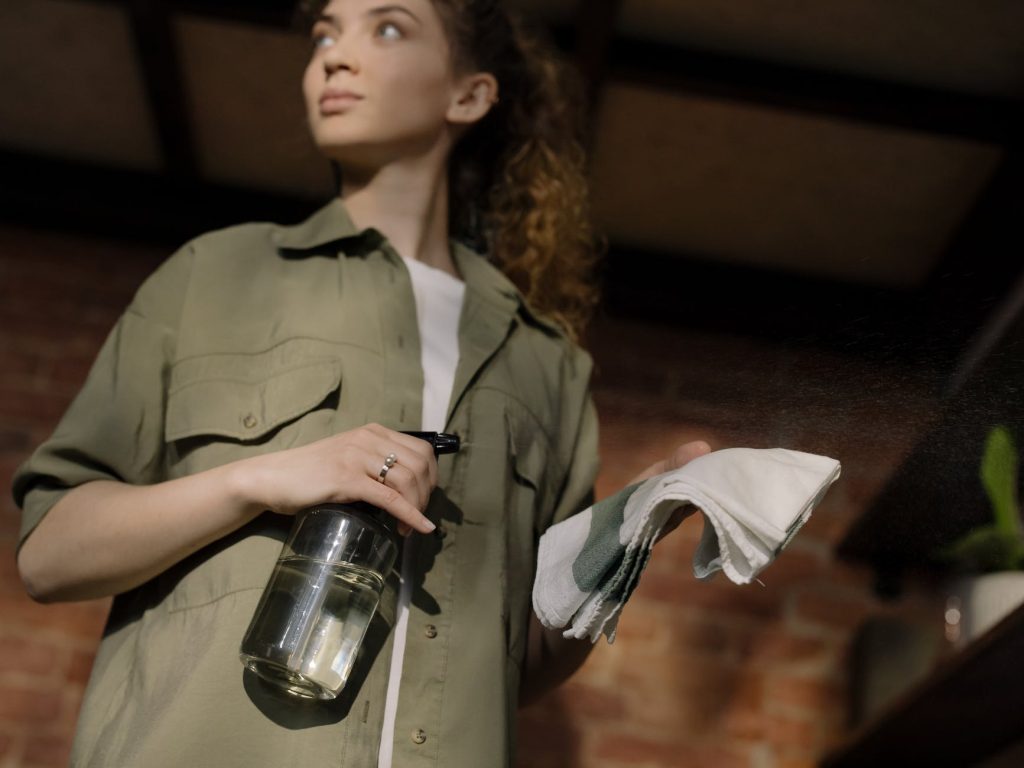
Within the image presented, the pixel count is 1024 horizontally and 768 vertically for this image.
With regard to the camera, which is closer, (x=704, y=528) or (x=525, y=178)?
(x=704, y=528)

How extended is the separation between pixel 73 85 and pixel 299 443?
5.26 ft

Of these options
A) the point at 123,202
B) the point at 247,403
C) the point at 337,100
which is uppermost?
the point at 123,202

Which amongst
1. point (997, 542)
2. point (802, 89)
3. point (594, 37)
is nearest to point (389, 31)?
point (594, 37)

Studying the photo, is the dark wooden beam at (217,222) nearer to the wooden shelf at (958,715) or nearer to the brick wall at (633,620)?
the brick wall at (633,620)

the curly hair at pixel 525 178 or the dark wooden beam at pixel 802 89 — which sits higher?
the dark wooden beam at pixel 802 89

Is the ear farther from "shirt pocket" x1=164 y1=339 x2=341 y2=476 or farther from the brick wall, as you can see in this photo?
the brick wall

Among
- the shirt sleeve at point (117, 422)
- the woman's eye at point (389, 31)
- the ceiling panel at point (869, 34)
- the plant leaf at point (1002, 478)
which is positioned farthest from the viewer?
the ceiling panel at point (869, 34)

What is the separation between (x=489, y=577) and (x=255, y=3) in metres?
1.47

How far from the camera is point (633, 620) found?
92.2 inches

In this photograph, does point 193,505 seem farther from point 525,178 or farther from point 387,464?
point 525,178

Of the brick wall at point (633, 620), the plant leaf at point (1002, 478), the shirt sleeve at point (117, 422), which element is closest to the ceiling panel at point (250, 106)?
the brick wall at point (633, 620)

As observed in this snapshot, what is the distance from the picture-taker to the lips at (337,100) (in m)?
1.40

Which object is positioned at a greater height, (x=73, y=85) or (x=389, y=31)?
(x=73, y=85)

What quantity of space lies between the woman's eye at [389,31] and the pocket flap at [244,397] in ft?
1.55
